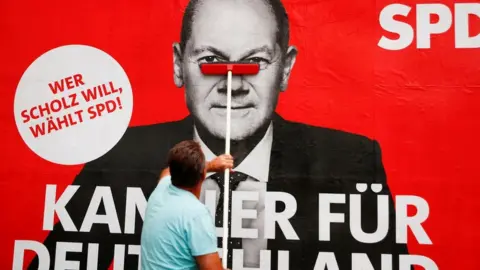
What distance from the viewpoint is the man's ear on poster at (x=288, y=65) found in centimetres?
259

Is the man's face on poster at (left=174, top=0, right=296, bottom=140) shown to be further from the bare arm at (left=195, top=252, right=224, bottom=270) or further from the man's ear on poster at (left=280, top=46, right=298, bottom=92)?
the bare arm at (left=195, top=252, right=224, bottom=270)

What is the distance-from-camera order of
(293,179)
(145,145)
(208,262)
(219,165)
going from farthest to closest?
(145,145), (293,179), (219,165), (208,262)

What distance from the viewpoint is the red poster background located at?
2.41 metres

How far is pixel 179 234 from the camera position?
1545 mm

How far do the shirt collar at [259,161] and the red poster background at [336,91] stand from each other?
0.64 ft

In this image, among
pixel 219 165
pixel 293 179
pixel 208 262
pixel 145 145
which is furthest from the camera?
pixel 145 145

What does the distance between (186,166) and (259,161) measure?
3.38 ft

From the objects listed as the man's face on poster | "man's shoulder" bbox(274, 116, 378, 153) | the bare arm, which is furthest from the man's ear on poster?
the bare arm

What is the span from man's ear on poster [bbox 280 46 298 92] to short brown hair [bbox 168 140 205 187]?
112 cm

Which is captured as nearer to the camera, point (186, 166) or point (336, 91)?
point (186, 166)

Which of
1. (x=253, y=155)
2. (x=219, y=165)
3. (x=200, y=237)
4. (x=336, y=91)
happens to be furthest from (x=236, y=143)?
(x=200, y=237)

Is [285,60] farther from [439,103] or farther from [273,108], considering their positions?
[439,103]

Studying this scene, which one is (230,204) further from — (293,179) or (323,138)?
(323,138)

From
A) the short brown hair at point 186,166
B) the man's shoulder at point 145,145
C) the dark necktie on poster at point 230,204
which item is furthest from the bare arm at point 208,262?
the man's shoulder at point 145,145
